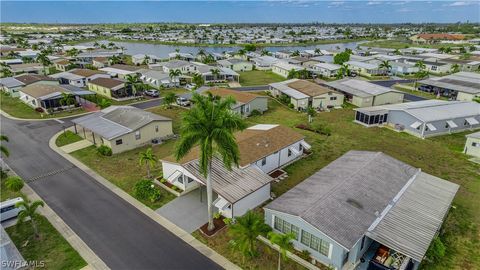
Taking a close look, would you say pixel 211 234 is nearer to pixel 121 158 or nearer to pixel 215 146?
pixel 215 146

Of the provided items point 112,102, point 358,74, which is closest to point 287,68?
point 358,74

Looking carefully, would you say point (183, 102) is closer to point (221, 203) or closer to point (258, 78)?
point (258, 78)

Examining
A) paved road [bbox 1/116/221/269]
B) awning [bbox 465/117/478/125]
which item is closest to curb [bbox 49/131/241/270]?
paved road [bbox 1/116/221/269]

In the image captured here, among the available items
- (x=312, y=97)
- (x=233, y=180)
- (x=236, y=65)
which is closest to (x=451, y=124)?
(x=312, y=97)

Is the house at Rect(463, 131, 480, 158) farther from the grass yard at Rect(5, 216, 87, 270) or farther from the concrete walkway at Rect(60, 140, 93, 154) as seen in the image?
the concrete walkway at Rect(60, 140, 93, 154)

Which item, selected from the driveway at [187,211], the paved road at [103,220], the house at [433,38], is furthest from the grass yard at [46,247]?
the house at [433,38]

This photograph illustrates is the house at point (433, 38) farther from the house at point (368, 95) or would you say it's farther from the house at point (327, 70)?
the house at point (368, 95)
